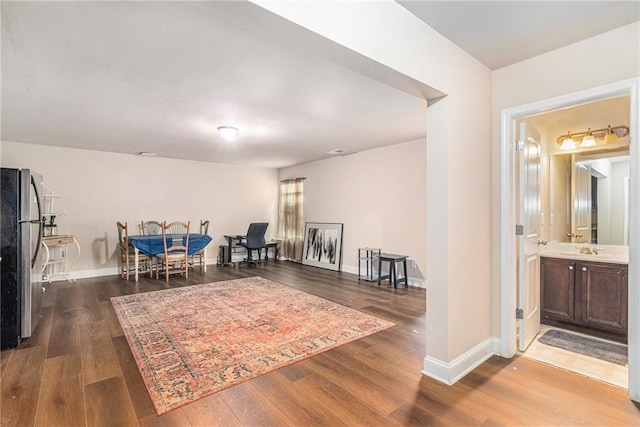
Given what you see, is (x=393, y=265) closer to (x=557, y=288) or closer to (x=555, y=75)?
(x=557, y=288)

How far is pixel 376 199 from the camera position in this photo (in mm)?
5832

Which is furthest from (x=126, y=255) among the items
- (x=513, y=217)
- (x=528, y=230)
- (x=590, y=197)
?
(x=590, y=197)

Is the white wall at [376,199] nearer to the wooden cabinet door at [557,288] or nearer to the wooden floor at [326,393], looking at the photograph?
the wooden cabinet door at [557,288]

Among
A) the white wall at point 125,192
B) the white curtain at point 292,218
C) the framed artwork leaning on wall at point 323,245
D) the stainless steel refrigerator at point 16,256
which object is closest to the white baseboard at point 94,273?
the white wall at point 125,192

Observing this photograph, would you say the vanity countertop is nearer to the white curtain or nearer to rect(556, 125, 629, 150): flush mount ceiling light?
rect(556, 125, 629, 150): flush mount ceiling light

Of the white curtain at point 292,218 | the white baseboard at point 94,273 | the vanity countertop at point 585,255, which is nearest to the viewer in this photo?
the vanity countertop at point 585,255

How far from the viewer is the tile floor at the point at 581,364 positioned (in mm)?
2242

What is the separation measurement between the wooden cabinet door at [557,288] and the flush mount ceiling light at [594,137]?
1318 mm

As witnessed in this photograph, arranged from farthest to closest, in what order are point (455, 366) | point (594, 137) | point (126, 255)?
point (126, 255)
point (594, 137)
point (455, 366)

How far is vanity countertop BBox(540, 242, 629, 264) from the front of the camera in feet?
9.80

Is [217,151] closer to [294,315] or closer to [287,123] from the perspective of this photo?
[287,123]

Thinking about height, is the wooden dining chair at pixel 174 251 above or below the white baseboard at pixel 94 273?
above

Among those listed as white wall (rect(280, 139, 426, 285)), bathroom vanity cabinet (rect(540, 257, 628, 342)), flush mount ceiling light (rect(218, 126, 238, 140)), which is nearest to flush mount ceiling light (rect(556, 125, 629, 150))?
bathroom vanity cabinet (rect(540, 257, 628, 342))

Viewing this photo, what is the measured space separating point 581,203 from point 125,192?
289 inches
